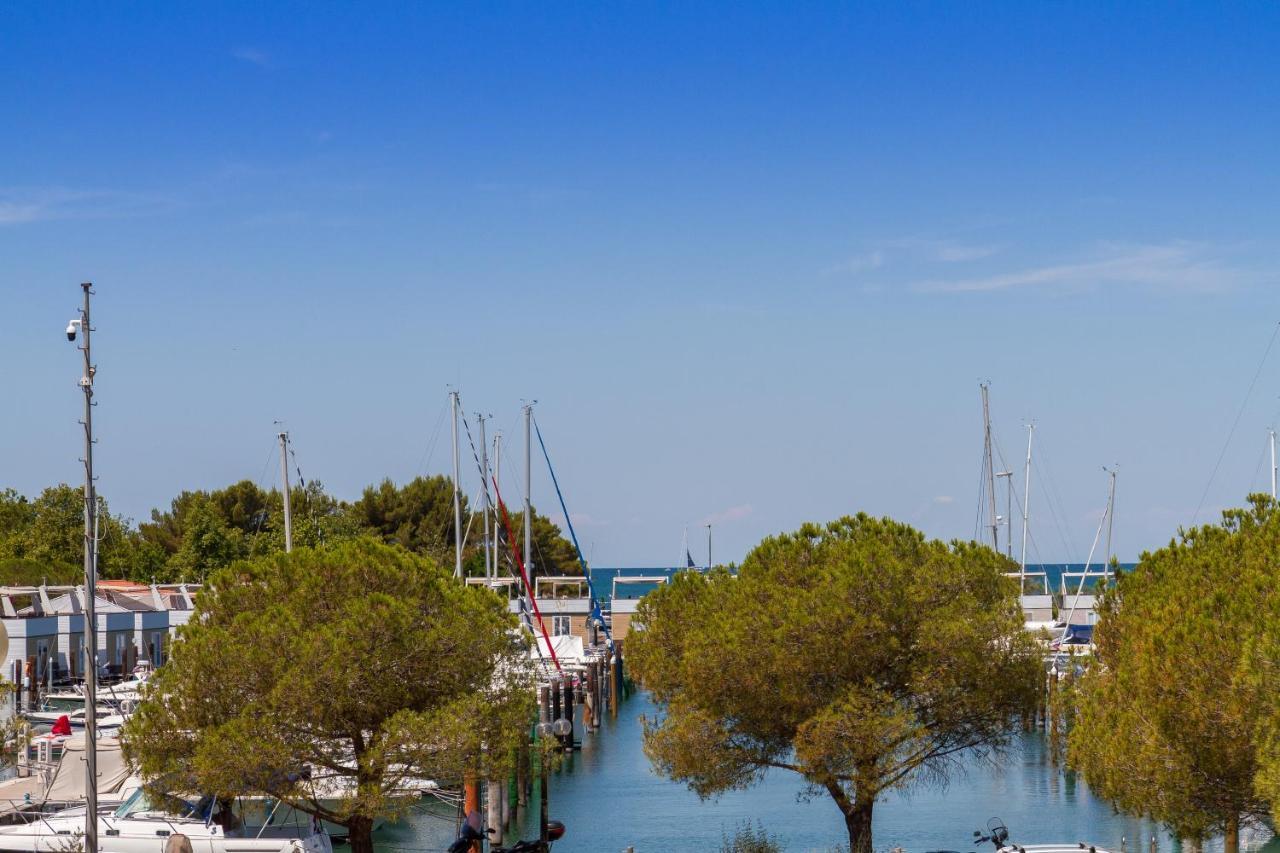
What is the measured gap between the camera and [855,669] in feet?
107

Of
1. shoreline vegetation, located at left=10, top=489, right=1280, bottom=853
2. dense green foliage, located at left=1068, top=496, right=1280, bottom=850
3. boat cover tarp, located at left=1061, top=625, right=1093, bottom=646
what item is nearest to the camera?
dense green foliage, located at left=1068, top=496, right=1280, bottom=850

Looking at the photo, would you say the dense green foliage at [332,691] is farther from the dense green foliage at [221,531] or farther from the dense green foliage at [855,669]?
the dense green foliage at [221,531]

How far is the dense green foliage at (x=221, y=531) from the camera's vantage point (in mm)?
102488

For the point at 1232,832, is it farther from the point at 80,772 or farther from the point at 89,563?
the point at 80,772

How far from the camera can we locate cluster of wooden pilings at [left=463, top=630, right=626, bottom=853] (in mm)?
33906

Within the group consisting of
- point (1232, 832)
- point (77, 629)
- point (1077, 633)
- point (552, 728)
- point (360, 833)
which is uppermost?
point (552, 728)

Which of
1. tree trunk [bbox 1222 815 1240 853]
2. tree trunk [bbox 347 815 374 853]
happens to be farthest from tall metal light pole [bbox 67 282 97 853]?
tree trunk [bbox 1222 815 1240 853]

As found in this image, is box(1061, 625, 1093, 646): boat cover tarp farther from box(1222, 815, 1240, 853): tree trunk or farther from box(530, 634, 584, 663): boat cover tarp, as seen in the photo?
box(1222, 815, 1240, 853): tree trunk

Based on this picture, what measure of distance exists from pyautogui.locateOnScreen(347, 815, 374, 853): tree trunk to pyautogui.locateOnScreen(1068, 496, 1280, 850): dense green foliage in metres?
13.2

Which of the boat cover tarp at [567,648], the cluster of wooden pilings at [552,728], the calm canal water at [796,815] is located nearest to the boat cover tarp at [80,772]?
the calm canal water at [796,815]

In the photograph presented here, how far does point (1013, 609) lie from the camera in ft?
110

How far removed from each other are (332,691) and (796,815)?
2339cm

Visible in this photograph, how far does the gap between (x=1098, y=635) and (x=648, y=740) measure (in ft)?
31.2

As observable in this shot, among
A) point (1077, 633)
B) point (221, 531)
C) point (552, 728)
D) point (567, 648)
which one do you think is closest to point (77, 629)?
point (567, 648)
